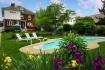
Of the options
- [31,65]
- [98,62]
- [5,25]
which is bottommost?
[5,25]

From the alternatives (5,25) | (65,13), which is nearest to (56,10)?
(65,13)

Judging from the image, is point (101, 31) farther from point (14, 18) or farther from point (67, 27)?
point (14, 18)

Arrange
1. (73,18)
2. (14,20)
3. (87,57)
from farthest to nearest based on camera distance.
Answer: (14,20) → (73,18) → (87,57)

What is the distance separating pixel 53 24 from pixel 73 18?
23.3 feet

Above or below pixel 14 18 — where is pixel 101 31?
above

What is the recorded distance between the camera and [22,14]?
287 ft

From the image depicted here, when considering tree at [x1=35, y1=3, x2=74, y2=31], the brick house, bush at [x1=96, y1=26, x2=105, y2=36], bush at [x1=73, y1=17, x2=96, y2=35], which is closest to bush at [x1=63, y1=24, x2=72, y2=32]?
tree at [x1=35, y1=3, x2=74, y2=31]

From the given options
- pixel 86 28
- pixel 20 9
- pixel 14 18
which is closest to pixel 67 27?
pixel 86 28

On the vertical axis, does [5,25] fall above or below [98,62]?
below

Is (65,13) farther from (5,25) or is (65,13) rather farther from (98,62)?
(98,62)

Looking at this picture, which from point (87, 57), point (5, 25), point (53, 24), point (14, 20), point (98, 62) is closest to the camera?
point (98, 62)

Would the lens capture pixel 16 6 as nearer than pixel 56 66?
No

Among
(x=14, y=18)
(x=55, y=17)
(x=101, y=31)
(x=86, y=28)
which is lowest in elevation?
(x=14, y=18)

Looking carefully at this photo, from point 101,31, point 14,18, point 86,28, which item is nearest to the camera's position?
point 101,31
